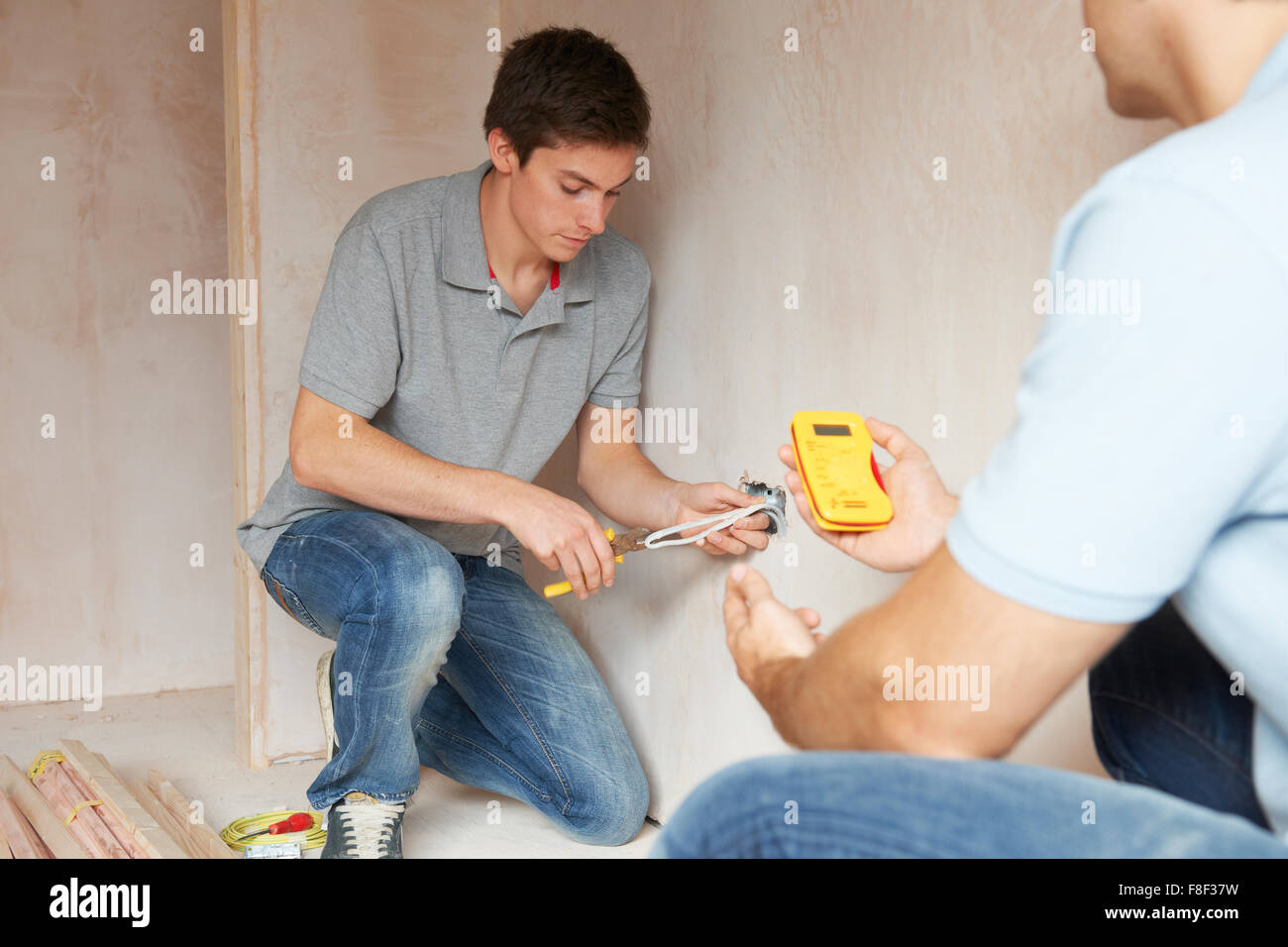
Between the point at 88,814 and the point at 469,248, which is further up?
the point at 469,248

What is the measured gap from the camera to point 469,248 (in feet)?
5.71

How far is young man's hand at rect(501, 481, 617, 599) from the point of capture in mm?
1522

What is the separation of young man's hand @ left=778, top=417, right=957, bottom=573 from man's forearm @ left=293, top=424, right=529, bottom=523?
60cm

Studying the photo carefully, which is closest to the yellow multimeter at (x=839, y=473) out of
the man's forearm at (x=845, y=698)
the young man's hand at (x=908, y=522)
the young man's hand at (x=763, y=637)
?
the young man's hand at (x=908, y=522)

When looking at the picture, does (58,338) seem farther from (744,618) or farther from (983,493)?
(983,493)

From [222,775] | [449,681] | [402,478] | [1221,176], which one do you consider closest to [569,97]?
[402,478]

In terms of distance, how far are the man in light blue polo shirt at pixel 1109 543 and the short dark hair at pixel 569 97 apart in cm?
100

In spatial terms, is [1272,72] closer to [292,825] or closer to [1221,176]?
[1221,176]

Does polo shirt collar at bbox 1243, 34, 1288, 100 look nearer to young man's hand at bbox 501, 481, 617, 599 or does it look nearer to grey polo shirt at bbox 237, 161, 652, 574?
young man's hand at bbox 501, 481, 617, 599

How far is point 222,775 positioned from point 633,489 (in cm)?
105

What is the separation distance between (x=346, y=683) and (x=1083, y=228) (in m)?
1.26

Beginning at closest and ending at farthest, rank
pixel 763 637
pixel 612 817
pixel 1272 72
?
1. pixel 1272 72
2. pixel 763 637
3. pixel 612 817
